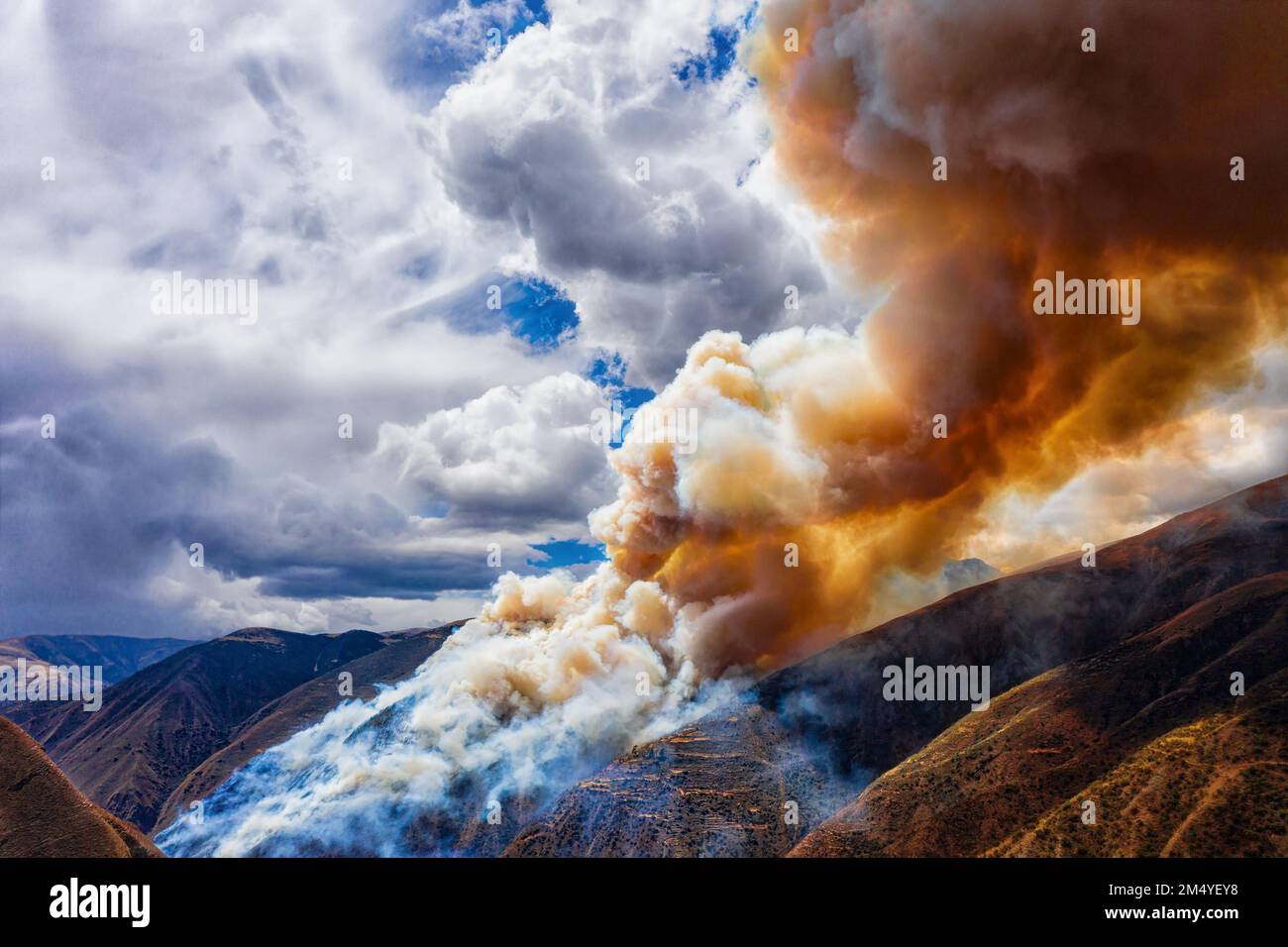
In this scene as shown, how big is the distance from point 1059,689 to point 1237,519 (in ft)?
235

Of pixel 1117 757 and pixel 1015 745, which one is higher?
pixel 1117 757

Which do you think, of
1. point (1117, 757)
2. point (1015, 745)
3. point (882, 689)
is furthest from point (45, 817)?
point (882, 689)

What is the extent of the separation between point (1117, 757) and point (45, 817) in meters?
133

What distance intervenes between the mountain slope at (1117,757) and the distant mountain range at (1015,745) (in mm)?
268

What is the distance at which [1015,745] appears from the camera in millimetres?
101125

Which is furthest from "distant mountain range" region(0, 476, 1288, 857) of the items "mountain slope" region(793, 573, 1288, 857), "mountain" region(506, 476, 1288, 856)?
"mountain" region(506, 476, 1288, 856)

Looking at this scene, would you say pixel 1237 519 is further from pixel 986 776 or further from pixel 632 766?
pixel 632 766

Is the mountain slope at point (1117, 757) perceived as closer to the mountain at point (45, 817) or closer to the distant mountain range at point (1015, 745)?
the distant mountain range at point (1015, 745)

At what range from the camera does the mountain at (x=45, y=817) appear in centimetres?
7862

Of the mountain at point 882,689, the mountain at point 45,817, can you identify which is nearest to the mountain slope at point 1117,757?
the mountain at point 882,689

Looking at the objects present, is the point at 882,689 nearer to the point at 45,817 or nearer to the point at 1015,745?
the point at 1015,745

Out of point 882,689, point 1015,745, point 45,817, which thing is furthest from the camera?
point 882,689

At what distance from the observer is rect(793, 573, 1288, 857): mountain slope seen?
7338 centimetres
